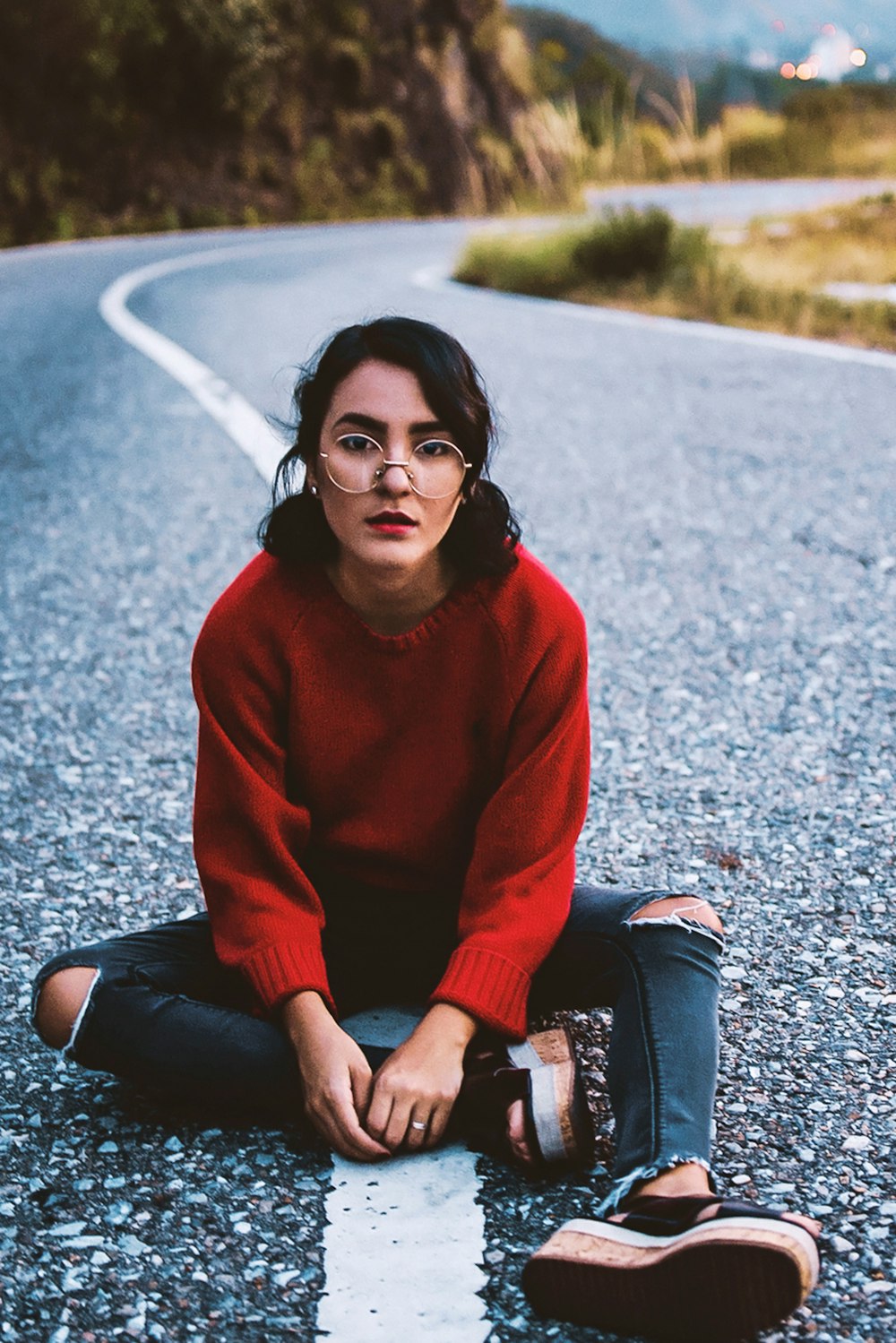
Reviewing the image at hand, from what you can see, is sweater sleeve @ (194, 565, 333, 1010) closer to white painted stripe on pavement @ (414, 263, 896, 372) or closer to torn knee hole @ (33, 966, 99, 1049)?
torn knee hole @ (33, 966, 99, 1049)

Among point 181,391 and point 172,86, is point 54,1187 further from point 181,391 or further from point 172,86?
point 172,86

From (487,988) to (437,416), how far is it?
79 cm

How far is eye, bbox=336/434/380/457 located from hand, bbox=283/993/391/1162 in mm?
772

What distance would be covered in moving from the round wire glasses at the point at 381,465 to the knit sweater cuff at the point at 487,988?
2.12ft

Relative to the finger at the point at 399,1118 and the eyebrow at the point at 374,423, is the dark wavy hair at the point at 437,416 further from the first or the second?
the finger at the point at 399,1118

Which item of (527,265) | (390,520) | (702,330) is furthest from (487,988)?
(527,265)

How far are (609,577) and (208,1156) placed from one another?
289 centimetres

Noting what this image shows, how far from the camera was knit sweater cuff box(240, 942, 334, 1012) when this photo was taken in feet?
6.82

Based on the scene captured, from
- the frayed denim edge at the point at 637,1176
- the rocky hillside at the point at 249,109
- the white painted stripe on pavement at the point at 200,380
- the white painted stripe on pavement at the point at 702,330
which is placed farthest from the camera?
the rocky hillside at the point at 249,109

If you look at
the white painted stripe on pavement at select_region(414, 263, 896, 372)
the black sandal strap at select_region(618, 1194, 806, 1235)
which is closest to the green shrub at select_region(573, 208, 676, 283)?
the white painted stripe on pavement at select_region(414, 263, 896, 372)

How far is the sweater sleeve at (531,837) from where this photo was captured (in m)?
2.10

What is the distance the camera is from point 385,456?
83.7 inches

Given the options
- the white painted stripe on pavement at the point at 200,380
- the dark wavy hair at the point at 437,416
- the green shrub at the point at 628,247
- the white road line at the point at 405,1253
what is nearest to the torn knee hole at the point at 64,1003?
the white road line at the point at 405,1253

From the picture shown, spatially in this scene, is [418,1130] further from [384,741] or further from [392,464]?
[392,464]
